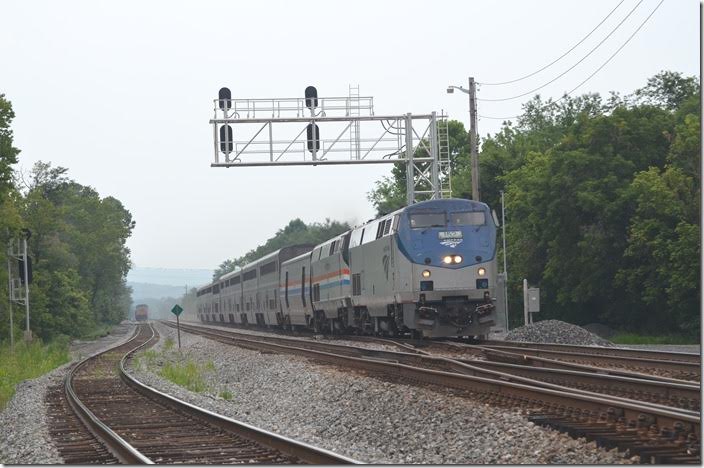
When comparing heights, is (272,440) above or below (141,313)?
above

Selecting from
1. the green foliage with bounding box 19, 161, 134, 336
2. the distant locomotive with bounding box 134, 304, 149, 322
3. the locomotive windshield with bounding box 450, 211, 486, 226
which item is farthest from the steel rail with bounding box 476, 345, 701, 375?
the distant locomotive with bounding box 134, 304, 149, 322

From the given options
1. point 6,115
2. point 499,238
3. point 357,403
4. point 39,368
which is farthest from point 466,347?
point 499,238

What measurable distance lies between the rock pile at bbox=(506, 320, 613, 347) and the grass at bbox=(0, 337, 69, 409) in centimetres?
1407

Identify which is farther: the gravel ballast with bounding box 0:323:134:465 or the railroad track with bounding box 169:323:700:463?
the gravel ballast with bounding box 0:323:134:465

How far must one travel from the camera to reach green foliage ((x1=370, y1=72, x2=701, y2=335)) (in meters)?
39.0

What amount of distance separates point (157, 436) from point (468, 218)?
15831mm

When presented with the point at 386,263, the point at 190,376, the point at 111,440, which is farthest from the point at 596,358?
the point at 111,440

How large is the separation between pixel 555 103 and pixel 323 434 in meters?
82.9

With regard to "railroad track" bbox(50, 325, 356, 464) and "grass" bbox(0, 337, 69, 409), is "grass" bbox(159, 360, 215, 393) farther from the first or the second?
"grass" bbox(0, 337, 69, 409)

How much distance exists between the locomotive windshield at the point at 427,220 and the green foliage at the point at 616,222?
12875mm

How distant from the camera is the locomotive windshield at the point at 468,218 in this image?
27.5 m

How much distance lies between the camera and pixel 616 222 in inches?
1727

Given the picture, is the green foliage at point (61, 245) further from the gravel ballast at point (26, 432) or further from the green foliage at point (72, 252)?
the gravel ballast at point (26, 432)

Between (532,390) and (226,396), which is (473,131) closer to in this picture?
(226,396)
